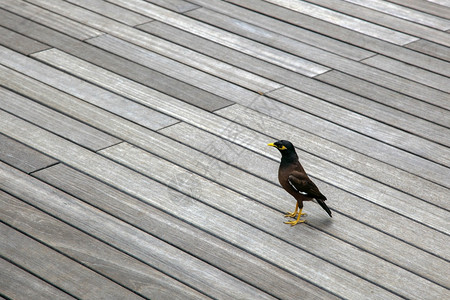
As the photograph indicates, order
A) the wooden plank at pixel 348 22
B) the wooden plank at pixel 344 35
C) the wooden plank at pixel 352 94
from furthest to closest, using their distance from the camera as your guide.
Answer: the wooden plank at pixel 348 22
the wooden plank at pixel 344 35
the wooden plank at pixel 352 94

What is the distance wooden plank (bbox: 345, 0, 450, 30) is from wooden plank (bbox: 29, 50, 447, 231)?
1.93m

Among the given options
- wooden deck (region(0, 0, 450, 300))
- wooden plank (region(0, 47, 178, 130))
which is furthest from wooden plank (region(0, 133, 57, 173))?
wooden plank (region(0, 47, 178, 130))

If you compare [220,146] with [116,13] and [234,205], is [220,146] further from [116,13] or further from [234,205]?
[116,13]

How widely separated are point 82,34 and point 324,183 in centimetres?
209

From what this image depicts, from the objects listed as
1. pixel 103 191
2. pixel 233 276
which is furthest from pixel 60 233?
pixel 233 276

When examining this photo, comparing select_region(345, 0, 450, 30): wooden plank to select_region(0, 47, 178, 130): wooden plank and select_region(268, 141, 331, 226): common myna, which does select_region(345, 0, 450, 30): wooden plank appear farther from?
select_region(268, 141, 331, 226): common myna

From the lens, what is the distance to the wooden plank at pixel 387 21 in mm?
4469

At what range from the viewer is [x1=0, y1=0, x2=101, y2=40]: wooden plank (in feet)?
14.1

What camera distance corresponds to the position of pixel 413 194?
3.02m

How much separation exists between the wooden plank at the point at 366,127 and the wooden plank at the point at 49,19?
54.9 inches

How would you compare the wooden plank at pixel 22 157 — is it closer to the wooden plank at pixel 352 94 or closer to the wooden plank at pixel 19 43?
the wooden plank at pixel 19 43

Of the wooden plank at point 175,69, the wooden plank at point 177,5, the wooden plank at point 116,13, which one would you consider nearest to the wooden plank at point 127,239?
the wooden plank at point 175,69

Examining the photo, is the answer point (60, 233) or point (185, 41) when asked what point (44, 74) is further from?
point (60, 233)

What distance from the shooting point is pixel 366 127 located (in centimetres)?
352
